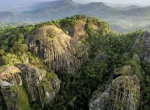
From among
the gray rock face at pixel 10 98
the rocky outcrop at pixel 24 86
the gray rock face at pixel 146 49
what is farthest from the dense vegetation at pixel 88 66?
the gray rock face at pixel 10 98

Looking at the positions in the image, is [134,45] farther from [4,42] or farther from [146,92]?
[4,42]

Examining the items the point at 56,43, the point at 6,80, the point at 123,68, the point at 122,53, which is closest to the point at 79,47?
the point at 56,43

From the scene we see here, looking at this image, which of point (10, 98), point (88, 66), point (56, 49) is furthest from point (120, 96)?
point (10, 98)

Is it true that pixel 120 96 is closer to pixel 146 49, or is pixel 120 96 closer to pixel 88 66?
pixel 88 66

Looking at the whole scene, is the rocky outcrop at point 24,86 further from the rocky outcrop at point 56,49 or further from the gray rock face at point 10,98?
the rocky outcrop at point 56,49

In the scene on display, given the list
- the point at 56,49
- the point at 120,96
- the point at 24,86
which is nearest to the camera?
the point at 120,96

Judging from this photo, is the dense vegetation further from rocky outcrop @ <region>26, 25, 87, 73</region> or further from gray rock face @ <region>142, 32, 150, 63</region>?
rocky outcrop @ <region>26, 25, 87, 73</region>

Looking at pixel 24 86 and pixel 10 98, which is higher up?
pixel 24 86
